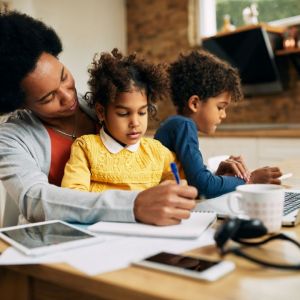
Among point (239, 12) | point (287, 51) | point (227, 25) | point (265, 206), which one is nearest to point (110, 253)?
point (265, 206)

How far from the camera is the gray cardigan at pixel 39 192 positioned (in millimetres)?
920

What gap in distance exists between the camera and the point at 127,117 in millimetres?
1283

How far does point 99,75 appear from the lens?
1.36 meters

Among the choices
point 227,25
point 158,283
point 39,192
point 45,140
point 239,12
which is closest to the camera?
point 158,283

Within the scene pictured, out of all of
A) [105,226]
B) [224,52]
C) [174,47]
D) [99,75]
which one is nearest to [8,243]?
[105,226]

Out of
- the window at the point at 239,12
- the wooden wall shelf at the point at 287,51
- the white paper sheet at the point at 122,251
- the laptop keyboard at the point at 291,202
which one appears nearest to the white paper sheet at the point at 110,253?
the white paper sheet at the point at 122,251

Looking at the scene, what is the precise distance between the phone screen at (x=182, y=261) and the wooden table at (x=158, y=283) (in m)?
0.03

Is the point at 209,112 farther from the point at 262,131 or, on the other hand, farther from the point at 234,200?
the point at 262,131

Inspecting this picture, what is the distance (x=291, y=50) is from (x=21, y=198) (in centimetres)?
327

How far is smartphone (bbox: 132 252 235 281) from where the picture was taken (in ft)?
1.91

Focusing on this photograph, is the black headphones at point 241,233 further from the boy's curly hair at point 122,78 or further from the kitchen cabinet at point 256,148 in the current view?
the kitchen cabinet at point 256,148

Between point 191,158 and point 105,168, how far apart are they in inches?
12.0

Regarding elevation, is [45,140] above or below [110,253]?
above

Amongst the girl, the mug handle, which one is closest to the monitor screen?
the girl
